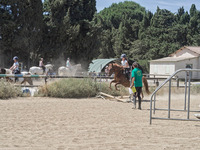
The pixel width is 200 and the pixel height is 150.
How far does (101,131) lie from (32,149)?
2.15 m

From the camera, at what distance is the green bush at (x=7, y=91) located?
14.6 meters

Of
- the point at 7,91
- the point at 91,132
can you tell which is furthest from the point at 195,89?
the point at 91,132

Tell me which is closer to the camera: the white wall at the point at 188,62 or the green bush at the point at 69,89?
the green bush at the point at 69,89

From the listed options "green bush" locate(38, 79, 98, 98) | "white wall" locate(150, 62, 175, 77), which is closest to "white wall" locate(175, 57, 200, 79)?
"white wall" locate(150, 62, 175, 77)

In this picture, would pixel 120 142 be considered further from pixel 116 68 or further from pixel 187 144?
pixel 116 68

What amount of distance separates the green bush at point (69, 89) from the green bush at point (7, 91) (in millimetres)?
1535

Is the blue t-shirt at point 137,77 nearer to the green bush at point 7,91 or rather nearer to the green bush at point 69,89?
the green bush at point 69,89

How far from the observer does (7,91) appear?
1487 cm

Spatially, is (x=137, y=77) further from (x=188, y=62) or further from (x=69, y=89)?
(x=188, y=62)

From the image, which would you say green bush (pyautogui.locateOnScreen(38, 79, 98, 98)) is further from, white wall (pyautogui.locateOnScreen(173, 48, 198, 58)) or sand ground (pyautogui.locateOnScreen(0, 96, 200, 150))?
white wall (pyautogui.locateOnScreen(173, 48, 198, 58))

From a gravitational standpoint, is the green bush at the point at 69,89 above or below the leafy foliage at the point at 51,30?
below

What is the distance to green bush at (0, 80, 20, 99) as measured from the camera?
14578 millimetres

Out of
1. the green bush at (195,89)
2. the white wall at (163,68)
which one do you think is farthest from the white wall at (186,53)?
the green bush at (195,89)

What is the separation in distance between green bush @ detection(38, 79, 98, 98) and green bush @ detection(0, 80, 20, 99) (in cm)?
153
